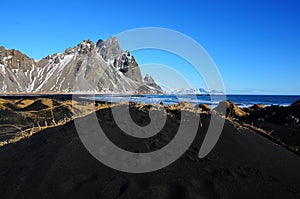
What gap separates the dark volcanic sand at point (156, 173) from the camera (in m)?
2.84

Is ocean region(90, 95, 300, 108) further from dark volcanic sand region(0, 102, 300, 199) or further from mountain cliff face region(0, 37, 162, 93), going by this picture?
mountain cliff face region(0, 37, 162, 93)

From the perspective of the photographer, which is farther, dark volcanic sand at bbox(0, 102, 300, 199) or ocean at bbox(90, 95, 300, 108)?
ocean at bbox(90, 95, 300, 108)

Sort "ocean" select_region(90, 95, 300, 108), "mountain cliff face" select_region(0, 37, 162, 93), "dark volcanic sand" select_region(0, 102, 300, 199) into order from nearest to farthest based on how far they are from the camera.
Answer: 1. "dark volcanic sand" select_region(0, 102, 300, 199)
2. "ocean" select_region(90, 95, 300, 108)
3. "mountain cliff face" select_region(0, 37, 162, 93)

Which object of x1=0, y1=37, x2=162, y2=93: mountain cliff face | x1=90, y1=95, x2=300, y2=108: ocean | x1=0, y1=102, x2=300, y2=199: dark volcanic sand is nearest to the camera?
x1=0, y1=102, x2=300, y2=199: dark volcanic sand

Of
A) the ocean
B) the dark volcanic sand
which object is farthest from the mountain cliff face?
the dark volcanic sand

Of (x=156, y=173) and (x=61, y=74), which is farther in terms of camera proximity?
(x=61, y=74)

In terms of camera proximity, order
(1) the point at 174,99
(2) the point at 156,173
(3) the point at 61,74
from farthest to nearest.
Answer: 1. (3) the point at 61,74
2. (1) the point at 174,99
3. (2) the point at 156,173

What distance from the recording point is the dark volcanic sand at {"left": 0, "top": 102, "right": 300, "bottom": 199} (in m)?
2.84

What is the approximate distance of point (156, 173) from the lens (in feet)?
10.2

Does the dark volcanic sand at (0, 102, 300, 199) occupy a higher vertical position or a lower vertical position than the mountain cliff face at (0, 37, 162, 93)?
lower

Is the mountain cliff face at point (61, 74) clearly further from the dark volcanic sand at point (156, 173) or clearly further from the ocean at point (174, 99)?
the dark volcanic sand at point (156, 173)

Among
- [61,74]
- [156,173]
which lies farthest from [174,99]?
[61,74]

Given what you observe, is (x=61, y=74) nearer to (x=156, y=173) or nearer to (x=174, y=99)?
(x=174, y=99)

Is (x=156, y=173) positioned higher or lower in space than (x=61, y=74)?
lower
